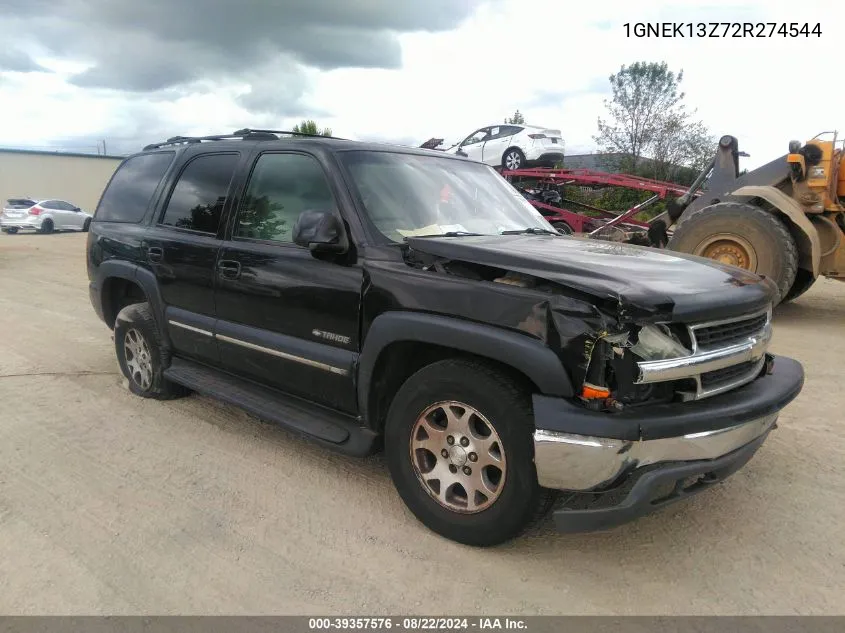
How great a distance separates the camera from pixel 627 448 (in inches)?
96.3

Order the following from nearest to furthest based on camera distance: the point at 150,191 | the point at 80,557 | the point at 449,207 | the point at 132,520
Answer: the point at 80,557 < the point at 132,520 < the point at 449,207 < the point at 150,191

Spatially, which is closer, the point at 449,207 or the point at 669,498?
the point at 669,498

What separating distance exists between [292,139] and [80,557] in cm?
258

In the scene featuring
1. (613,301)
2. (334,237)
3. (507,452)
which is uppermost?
(334,237)

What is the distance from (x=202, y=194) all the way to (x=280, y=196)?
0.86 m

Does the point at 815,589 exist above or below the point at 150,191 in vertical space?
below

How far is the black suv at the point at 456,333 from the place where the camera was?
8.22ft

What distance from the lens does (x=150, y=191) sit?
16.0 feet

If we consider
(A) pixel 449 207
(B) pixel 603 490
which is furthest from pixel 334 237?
A: (B) pixel 603 490

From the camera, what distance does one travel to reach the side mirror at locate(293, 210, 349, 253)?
318 cm

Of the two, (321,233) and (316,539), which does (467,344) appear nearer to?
(321,233)

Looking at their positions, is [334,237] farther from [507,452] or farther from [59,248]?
[59,248]

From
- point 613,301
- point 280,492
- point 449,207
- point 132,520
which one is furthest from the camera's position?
point 449,207

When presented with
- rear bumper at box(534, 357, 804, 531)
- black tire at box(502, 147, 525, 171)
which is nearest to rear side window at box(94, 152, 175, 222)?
rear bumper at box(534, 357, 804, 531)
